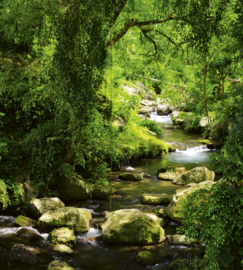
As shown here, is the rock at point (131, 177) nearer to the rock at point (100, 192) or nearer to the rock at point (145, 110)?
the rock at point (100, 192)

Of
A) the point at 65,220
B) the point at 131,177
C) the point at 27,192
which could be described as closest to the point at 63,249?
the point at 65,220

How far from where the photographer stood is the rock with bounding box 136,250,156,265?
5.85m

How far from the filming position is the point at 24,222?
24.0ft

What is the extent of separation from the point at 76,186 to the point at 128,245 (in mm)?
3385

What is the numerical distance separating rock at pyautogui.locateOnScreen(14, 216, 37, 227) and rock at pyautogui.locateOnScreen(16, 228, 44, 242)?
331mm

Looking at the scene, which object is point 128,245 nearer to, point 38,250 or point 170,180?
point 38,250

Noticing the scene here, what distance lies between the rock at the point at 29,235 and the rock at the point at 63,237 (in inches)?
11.6

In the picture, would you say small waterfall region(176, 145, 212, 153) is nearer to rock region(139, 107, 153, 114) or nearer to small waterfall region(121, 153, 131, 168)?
small waterfall region(121, 153, 131, 168)

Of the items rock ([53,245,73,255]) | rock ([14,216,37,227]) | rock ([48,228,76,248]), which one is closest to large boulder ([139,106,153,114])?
rock ([14,216,37,227])

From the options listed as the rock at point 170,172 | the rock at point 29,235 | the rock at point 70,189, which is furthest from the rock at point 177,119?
the rock at point 29,235

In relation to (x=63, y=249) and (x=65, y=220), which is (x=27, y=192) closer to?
(x=65, y=220)

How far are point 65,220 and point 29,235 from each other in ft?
3.05

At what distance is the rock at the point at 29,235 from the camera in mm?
6672

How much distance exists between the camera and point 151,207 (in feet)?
29.1
